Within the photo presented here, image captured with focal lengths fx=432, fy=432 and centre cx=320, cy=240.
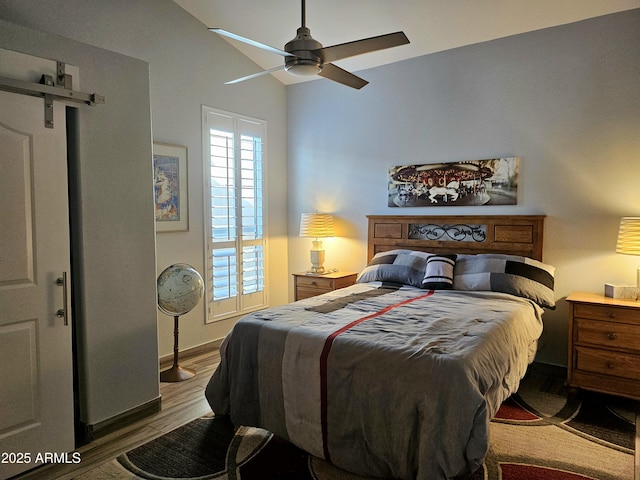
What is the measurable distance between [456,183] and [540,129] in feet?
2.84

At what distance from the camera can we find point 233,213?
15.7 feet

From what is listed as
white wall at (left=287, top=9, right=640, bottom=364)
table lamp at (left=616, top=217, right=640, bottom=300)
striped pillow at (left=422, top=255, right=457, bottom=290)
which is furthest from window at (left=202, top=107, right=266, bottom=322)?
table lamp at (left=616, top=217, right=640, bottom=300)

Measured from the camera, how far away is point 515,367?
8.79 ft

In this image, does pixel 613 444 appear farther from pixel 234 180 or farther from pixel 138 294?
pixel 234 180

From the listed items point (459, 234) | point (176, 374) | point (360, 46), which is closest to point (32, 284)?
point (176, 374)

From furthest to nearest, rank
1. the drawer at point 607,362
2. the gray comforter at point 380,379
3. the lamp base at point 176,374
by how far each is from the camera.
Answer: the lamp base at point 176,374, the drawer at point 607,362, the gray comforter at point 380,379

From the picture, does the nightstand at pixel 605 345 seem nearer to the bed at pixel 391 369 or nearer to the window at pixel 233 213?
the bed at pixel 391 369

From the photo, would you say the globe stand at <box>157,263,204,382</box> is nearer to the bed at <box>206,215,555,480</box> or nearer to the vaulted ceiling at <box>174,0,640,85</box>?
the bed at <box>206,215,555,480</box>

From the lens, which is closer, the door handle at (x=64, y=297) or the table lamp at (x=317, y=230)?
the door handle at (x=64, y=297)

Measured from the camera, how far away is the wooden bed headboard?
12.8 feet

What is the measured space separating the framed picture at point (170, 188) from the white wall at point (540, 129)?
1859 millimetres

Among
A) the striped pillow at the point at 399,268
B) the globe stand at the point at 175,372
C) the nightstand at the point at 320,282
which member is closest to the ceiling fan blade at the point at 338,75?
the striped pillow at the point at 399,268

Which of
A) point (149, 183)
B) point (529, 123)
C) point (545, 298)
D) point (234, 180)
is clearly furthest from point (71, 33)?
point (545, 298)

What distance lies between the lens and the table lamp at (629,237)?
3.21m
